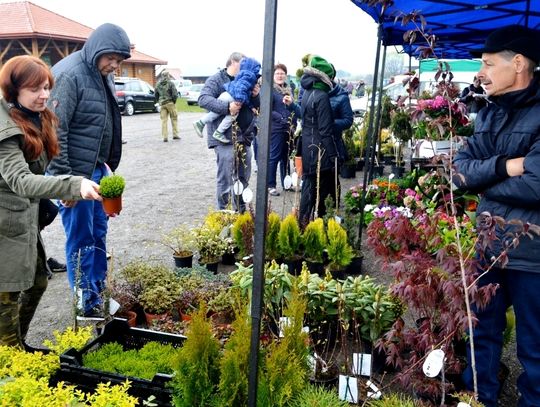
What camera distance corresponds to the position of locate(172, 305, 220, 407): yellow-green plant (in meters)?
1.92

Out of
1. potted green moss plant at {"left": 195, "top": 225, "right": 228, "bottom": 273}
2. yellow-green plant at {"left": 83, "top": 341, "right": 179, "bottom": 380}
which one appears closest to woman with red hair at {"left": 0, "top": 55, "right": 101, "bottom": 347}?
yellow-green plant at {"left": 83, "top": 341, "right": 179, "bottom": 380}

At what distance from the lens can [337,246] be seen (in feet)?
13.0

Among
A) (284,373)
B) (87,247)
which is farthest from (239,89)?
(284,373)

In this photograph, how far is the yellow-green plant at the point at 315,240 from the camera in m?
4.11

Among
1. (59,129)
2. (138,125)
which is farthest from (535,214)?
(138,125)

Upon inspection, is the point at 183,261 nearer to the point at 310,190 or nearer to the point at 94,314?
the point at 94,314

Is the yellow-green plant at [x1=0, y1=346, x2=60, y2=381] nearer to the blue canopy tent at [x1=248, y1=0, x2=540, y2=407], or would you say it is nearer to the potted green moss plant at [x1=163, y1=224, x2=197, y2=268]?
the blue canopy tent at [x1=248, y1=0, x2=540, y2=407]

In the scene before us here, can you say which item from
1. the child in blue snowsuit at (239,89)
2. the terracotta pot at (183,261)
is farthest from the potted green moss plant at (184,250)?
the child in blue snowsuit at (239,89)

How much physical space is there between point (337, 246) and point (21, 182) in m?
2.56

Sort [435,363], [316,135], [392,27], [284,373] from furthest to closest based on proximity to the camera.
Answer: [316,135], [392,27], [284,373], [435,363]

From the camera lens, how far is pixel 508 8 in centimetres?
407

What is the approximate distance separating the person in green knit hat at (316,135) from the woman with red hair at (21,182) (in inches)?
111

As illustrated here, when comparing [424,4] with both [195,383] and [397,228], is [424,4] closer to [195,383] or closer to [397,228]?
[397,228]

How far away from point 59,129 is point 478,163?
2.39 metres
